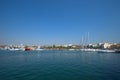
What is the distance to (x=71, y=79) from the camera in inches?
696

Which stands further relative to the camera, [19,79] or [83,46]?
[83,46]

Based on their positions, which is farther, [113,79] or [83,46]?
[83,46]

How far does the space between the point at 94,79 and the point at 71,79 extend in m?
3.13

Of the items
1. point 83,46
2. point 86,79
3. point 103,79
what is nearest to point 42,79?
point 86,79

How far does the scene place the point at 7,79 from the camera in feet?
57.8

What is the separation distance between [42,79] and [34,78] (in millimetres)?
1294

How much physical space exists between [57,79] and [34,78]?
130 inches

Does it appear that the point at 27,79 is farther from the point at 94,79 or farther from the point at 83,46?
the point at 83,46

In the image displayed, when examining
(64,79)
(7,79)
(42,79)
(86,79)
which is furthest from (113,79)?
(7,79)

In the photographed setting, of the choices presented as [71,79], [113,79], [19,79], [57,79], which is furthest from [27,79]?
[113,79]

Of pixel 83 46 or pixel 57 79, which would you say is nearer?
pixel 57 79

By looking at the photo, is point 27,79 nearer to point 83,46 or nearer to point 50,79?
point 50,79

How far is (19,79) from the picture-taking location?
17.7 meters

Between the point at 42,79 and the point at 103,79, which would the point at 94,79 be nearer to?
the point at 103,79
